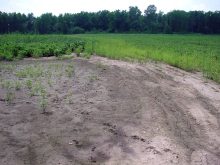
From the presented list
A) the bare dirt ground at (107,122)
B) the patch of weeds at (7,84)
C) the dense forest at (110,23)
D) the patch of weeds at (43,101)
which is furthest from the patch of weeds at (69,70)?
the dense forest at (110,23)

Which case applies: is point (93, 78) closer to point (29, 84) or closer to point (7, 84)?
point (29, 84)

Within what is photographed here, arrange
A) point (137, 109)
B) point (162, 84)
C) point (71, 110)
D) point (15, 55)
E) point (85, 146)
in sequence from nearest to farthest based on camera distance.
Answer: point (85, 146) → point (71, 110) → point (137, 109) → point (162, 84) → point (15, 55)

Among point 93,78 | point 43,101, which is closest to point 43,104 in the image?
point 43,101

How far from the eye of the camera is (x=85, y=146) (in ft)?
19.2

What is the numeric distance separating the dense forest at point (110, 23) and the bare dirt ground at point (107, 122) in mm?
68882

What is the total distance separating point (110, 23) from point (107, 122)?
3054 inches

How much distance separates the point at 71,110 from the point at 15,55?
434 inches

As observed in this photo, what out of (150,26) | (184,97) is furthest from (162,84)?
(150,26)

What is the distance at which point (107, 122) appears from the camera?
22.6 feet

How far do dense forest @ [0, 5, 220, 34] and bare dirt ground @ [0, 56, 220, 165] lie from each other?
226 feet

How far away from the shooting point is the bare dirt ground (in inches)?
222

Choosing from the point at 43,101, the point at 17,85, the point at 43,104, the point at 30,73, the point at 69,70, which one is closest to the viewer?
the point at 43,104

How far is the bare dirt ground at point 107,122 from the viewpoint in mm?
5648

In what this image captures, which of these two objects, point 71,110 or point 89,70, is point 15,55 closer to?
point 89,70
